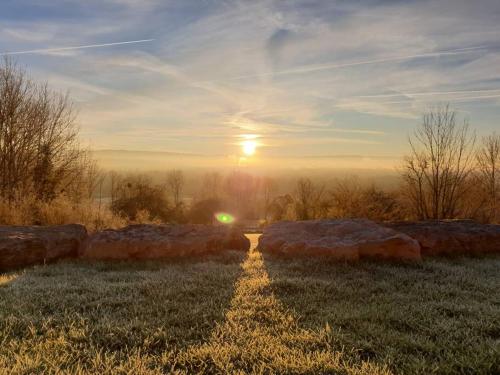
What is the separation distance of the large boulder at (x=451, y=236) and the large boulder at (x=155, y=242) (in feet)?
12.6

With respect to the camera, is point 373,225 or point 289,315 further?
point 373,225

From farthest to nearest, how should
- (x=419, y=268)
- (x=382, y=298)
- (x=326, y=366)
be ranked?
1. (x=419, y=268)
2. (x=382, y=298)
3. (x=326, y=366)

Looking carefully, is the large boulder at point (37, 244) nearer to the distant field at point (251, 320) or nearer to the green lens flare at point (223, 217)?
the distant field at point (251, 320)

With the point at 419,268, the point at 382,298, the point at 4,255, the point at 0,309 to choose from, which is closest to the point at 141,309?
the point at 0,309

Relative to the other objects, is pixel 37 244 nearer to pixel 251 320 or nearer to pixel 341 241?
pixel 251 320

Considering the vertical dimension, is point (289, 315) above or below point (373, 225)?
below

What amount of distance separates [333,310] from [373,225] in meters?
4.15

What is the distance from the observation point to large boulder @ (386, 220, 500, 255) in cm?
870

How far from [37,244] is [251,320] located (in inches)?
201

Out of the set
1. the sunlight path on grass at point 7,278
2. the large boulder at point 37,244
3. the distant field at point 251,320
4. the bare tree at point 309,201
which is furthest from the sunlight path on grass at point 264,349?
the bare tree at point 309,201

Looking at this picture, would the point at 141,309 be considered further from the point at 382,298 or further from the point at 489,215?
the point at 489,215

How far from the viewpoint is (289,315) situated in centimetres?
462

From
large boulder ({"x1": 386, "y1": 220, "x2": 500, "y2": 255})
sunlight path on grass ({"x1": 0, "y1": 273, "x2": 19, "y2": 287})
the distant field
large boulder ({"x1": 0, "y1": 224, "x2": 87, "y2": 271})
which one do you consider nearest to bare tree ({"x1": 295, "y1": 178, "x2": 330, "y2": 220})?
large boulder ({"x1": 386, "y1": 220, "x2": 500, "y2": 255})

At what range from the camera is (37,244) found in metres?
7.80
